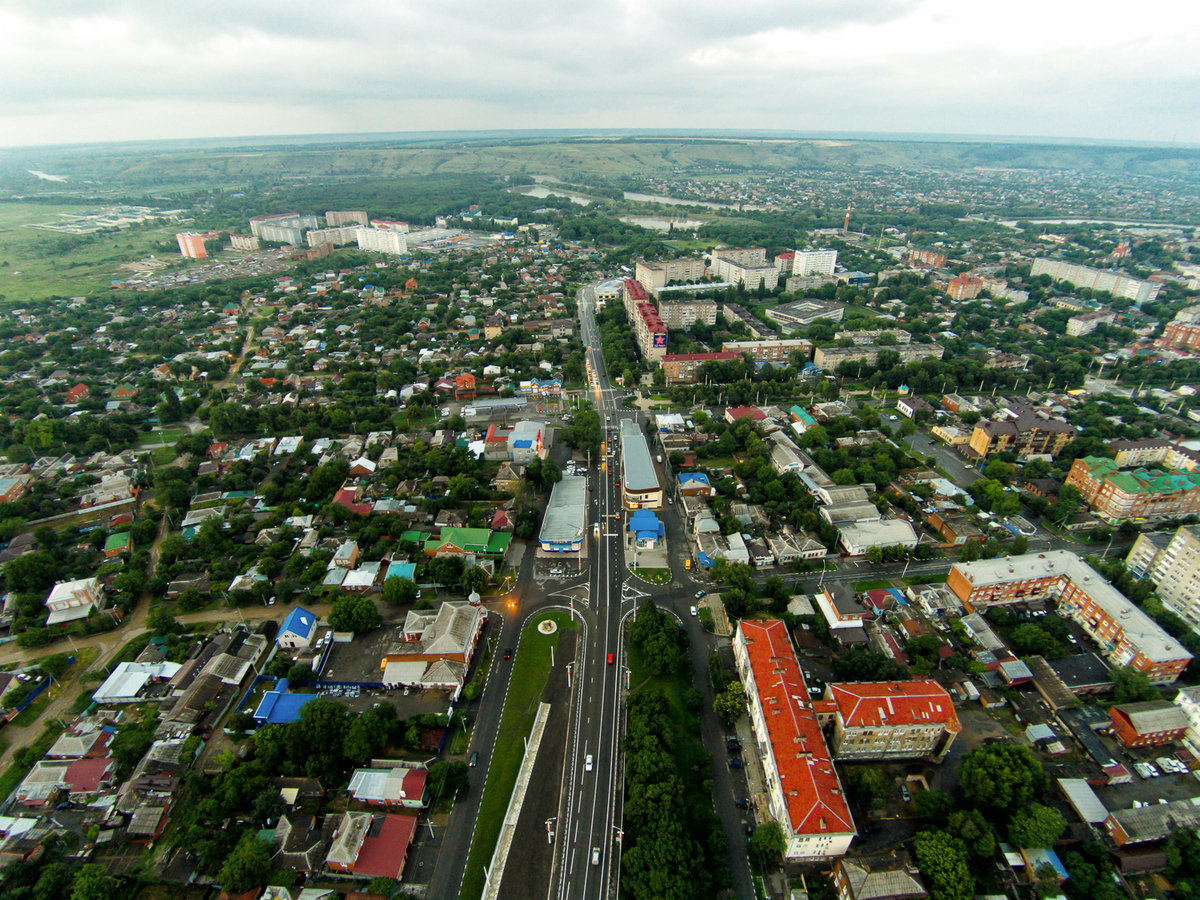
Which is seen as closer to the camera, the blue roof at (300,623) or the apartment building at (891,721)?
the apartment building at (891,721)

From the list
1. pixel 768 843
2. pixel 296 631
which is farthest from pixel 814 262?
pixel 296 631

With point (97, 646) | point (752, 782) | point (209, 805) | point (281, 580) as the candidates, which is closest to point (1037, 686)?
point (752, 782)

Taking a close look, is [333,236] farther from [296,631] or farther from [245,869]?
[245,869]

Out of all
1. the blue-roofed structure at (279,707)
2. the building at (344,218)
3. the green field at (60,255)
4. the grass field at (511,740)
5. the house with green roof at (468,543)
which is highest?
the building at (344,218)

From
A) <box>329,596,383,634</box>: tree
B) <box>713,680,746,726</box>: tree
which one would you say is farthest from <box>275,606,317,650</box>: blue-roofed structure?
<box>713,680,746,726</box>: tree

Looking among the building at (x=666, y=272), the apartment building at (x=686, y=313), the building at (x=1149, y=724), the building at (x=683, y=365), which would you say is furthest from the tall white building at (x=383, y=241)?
the building at (x=1149, y=724)

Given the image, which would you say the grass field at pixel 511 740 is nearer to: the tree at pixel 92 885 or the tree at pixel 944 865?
the tree at pixel 92 885

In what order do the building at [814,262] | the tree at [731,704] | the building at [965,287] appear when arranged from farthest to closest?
1. the building at [814,262]
2. the building at [965,287]
3. the tree at [731,704]

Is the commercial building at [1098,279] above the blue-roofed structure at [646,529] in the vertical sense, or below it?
above
